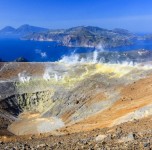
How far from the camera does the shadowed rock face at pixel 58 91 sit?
175ft

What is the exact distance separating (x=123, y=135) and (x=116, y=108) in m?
23.7

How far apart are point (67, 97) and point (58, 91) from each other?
4535 millimetres

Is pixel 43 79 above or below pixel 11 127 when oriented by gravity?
above

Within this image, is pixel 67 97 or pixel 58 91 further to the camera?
pixel 58 91

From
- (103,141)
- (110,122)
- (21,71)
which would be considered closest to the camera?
(103,141)

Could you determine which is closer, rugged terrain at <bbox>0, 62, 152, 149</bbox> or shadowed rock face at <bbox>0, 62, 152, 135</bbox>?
rugged terrain at <bbox>0, 62, 152, 149</bbox>

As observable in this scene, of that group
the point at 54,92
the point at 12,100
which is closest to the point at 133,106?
the point at 54,92

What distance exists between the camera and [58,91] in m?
65.7

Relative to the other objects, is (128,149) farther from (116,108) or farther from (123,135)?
(116,108)

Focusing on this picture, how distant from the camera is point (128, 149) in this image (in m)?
20.9

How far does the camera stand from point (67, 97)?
61562 mm

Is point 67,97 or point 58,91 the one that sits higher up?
point 58,91

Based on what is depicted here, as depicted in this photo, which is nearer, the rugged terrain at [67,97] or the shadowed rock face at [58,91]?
the rugged terrain at [67,97]

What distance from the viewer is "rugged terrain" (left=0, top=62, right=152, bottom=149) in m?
43.3
